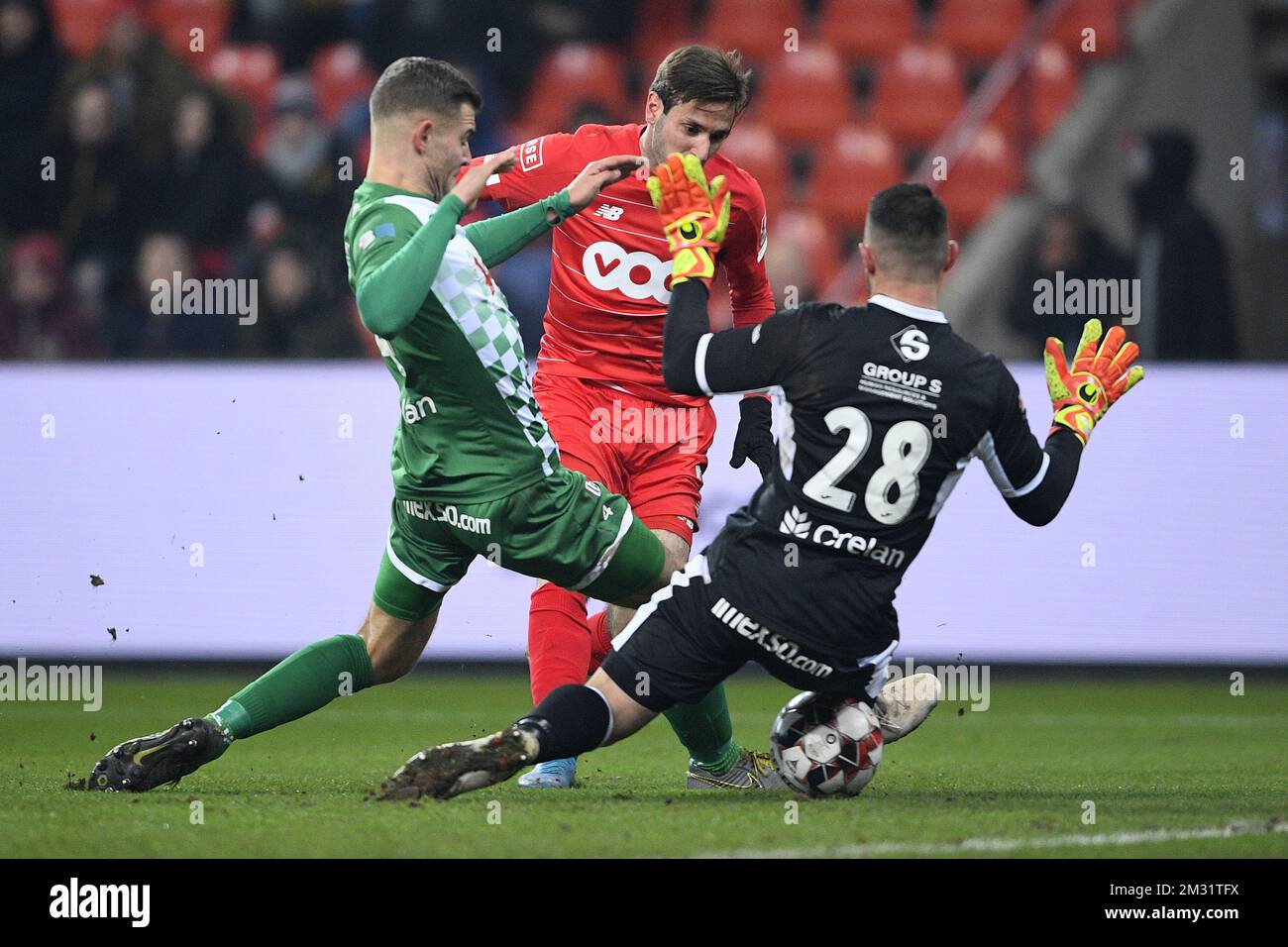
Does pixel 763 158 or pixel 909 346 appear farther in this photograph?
pixel 763 158

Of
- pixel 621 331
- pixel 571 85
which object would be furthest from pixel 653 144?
pixel 571 85

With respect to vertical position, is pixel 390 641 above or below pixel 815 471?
below

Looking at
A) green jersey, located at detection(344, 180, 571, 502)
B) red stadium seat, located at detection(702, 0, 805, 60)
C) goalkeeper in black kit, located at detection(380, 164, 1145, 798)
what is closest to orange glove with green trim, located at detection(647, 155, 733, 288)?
goalkeeper in black kit, located at detection(380, 164, 1145, 798)

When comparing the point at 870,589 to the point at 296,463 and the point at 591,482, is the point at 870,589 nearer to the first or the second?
the point at 591,482

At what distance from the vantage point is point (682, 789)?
5.82 meters

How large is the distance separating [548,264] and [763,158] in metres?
2.54

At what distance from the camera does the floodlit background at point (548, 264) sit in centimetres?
926

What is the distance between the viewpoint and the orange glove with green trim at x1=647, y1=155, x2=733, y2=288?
5.12m

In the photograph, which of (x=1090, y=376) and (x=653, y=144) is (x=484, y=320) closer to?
(x=653, y=144)

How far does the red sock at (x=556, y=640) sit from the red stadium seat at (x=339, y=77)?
25.3 ft

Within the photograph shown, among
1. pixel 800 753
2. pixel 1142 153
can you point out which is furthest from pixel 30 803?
pixel 1142 153

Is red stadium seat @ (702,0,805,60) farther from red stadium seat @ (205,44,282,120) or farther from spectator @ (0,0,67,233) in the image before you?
spectator @ (0,0,67,233)

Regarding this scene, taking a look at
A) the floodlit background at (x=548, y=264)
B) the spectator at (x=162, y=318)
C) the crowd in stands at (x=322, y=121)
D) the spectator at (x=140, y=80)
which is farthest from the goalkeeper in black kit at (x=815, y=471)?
the spectator at (x=140, y=80)
